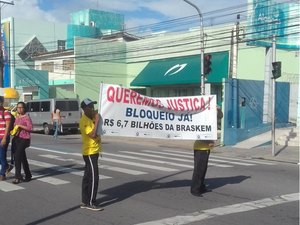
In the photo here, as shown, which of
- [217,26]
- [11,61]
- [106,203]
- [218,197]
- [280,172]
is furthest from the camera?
[11,61]

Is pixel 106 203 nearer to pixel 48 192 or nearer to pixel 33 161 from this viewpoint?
pixel 48 192

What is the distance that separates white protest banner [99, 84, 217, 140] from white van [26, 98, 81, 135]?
1872 cm

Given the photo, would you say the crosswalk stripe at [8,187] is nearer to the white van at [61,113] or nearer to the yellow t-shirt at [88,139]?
the yellow t-shirt at [88,139]

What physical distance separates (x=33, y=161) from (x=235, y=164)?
594 cm

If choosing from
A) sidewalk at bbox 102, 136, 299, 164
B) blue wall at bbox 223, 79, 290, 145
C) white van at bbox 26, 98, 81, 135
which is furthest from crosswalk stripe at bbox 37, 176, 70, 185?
white van at bbox 26, 98, 81, 135

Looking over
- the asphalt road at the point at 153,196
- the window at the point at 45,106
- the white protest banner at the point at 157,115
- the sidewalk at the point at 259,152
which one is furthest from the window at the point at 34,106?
the white protest banner at the point at 157,115

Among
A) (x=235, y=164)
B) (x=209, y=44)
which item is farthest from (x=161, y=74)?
(x=235, y=164)

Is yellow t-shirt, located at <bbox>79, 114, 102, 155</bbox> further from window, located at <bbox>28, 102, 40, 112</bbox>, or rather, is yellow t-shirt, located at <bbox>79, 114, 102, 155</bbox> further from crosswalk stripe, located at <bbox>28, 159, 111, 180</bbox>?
window, located at <bbox>28, 102, 40, 112</bbox>

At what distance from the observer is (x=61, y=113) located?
26.8 m

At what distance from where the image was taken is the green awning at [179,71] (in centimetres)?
2702

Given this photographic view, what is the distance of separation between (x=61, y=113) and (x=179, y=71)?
26.6ft

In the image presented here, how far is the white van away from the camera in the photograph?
88.4ft

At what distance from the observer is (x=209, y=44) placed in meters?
29.5

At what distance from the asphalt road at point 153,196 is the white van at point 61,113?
46.4ft
